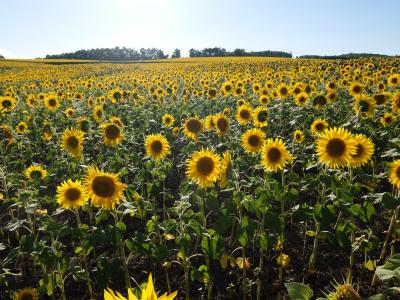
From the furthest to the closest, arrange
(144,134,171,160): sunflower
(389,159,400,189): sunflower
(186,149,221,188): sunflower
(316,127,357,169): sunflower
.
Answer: (144,134,171,160): sunflower < (186,149,221,188): sunflower < (316,127,357,169): sunflower < (389,159,400,189): sunflower

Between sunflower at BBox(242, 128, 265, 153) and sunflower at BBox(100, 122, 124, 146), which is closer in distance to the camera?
sunflower at BBox(242, 128, 265, 153)

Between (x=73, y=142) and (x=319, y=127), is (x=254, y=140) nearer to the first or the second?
(x=319, y=127)

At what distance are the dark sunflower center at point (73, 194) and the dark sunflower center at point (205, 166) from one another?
1.27 metres

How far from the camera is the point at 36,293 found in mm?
3875

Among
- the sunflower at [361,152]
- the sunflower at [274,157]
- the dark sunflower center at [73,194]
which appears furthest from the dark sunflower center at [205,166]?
the sunflower at [361,152]

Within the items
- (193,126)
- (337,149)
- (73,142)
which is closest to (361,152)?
(337,149)

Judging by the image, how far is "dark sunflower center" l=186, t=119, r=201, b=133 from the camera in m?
6.27

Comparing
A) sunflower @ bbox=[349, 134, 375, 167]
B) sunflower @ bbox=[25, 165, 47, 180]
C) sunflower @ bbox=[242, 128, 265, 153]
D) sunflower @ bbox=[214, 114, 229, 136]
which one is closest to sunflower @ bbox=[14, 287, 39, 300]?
sunflower @ bbox=[25, 165, 47, 180]

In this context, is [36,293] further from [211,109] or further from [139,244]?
[211,109]

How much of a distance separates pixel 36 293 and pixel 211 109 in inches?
301

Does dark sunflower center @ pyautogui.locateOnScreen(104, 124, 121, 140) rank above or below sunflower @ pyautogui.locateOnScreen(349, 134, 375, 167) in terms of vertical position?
below

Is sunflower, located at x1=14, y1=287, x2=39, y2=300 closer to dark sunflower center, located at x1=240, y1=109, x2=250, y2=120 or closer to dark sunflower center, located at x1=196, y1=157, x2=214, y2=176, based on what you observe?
dark sunflower center, located at x1=196, y1=157, x2=214, y2=176

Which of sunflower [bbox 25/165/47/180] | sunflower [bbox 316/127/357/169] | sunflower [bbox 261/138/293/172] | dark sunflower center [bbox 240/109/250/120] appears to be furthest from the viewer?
dark sunflower center [bbox 240/109/250/120]

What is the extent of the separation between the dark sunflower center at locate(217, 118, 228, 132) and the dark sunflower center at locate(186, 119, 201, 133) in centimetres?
32
